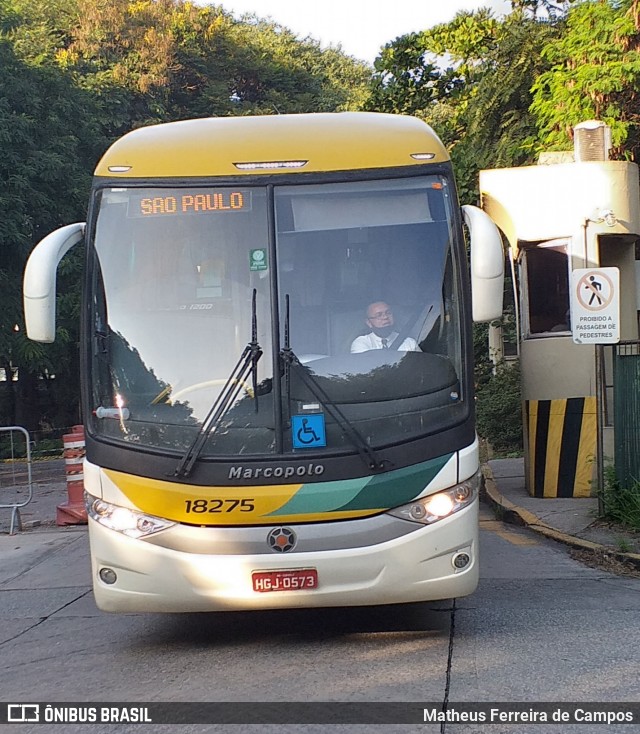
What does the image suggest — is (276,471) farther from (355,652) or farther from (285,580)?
(355,652)

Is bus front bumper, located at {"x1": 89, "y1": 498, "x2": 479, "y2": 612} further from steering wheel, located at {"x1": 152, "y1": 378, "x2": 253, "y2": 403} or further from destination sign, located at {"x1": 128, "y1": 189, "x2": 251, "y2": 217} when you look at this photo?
destination sign, located at {"x1": 128, "y1": 189, "x2": 251, "y2": 217}

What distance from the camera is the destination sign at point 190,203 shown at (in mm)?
6332

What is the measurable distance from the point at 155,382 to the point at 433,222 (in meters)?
2.02

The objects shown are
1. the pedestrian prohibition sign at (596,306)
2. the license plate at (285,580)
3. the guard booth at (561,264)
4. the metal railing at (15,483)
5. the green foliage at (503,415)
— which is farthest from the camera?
the green foliage at (503,415)

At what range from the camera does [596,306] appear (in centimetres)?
974

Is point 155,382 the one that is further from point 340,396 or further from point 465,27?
point 465,27

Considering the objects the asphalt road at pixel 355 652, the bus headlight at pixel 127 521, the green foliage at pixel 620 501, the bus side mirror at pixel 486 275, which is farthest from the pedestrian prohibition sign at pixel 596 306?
the bus headlight at pixel 127 521

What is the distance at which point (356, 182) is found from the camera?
6391mm

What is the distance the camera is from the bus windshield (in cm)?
600

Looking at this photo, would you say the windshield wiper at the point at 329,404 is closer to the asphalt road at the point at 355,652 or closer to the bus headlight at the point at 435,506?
the bus headlight at the point at 435,506

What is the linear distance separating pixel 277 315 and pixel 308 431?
747 mm

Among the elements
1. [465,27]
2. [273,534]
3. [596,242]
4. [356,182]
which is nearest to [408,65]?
[465,27]

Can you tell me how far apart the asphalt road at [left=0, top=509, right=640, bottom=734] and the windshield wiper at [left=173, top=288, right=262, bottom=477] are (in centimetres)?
124

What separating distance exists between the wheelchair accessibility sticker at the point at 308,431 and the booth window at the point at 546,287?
722 centimetres
